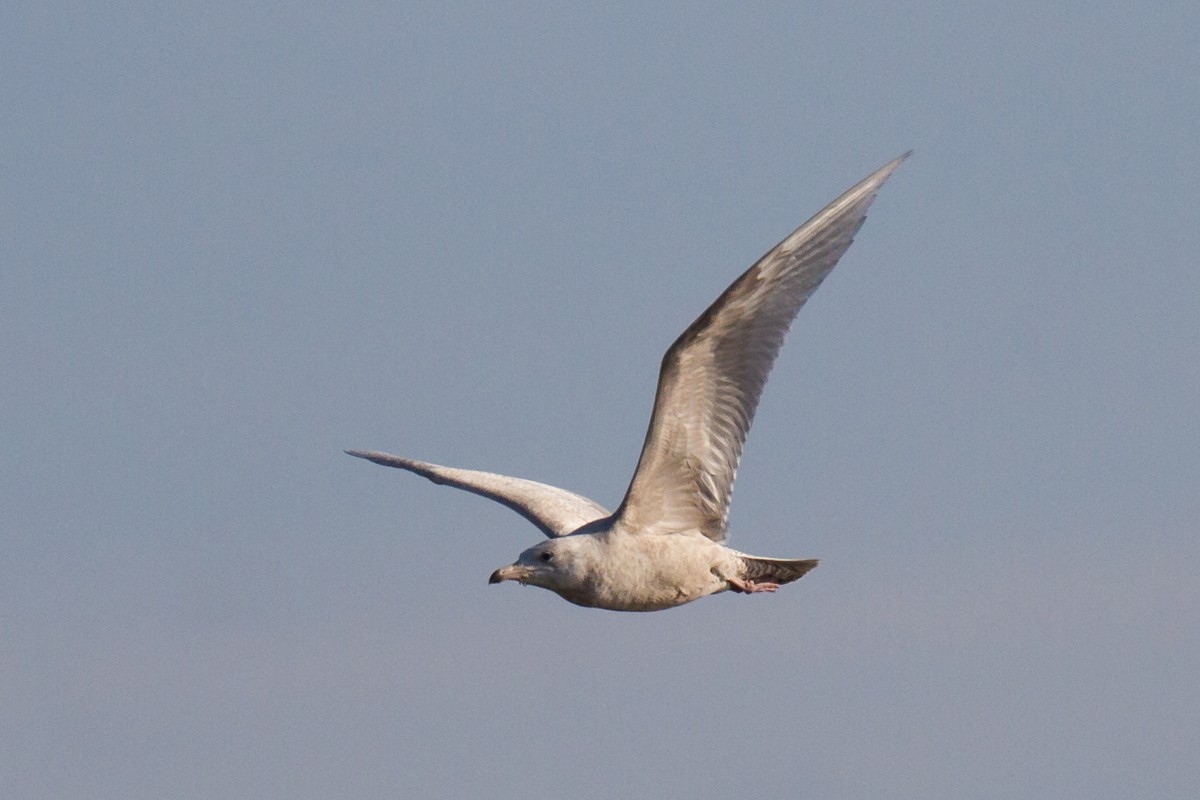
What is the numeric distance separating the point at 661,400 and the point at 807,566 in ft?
10.1

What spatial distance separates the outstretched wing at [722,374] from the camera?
19.2 m

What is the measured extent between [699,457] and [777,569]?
1.90 meters

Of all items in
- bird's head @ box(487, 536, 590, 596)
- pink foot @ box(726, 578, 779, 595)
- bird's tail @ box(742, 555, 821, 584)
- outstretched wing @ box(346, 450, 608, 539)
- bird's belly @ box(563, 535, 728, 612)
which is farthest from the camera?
outstretched wing @ box(346, 450, 608, 539)

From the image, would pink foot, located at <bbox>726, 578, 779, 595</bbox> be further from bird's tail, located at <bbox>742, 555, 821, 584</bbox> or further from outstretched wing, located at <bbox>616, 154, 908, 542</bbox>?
outstretched wing, located at <bbox>616, 154, 908, 542</bbox>

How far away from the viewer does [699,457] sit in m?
20.2

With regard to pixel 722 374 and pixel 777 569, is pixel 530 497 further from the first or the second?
pixel 722 374

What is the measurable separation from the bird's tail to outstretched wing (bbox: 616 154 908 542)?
105cm

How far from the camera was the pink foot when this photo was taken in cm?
2119

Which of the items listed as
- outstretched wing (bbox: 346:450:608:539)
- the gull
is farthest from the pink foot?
outstretched wing (bbox: 346:450:608:539)


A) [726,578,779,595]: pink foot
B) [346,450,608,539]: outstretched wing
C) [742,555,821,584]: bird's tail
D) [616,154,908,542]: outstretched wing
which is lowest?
[726,578,779,595]: pink foot

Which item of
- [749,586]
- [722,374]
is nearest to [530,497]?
[749,586]

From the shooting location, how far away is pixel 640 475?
2005 centimetres

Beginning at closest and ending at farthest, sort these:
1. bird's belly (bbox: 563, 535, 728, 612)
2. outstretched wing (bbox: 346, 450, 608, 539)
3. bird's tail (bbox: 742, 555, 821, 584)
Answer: bird's belly (bbox: 563, 535, 728, 612) < bird's tail (bbox: 742, 555, 821, 584) < outstretched wing (bbox: 346, 450, 608, 539)

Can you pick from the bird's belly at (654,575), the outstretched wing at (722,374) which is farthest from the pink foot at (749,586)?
the outstretched wing at (722,374)
